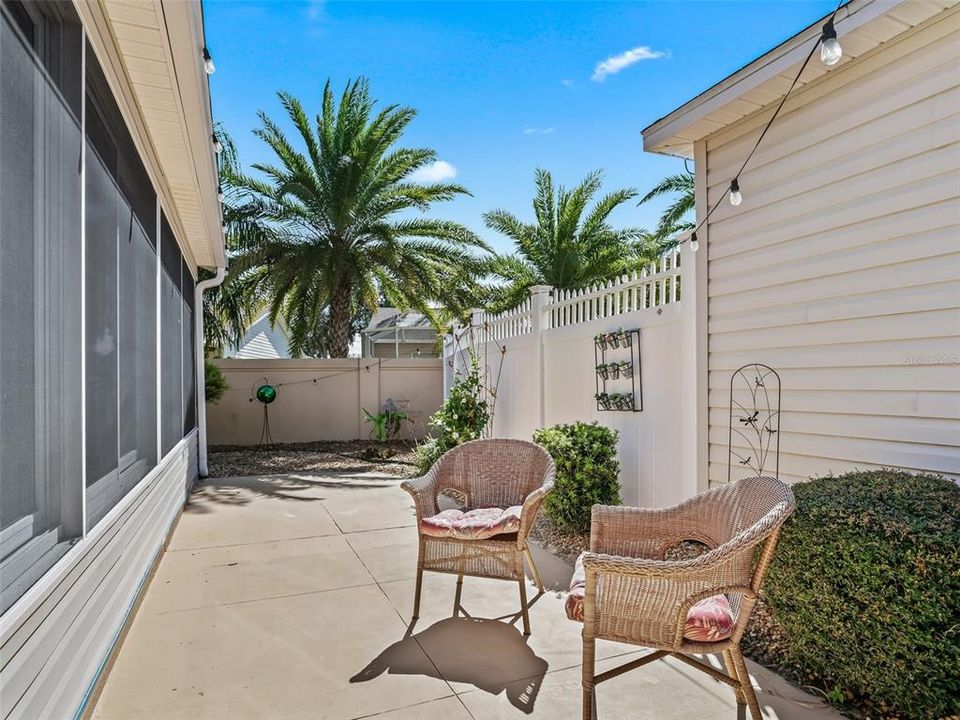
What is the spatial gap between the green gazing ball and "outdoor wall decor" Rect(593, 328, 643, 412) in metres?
7.00

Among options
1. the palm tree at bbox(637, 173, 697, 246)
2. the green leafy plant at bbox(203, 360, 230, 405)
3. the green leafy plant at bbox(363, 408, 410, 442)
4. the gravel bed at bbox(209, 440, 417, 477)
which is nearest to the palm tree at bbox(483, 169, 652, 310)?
the palm tree at bbox(637, 173, 697, 246)

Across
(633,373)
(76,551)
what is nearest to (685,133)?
(633,373)

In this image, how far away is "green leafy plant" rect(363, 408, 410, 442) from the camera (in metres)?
9.91

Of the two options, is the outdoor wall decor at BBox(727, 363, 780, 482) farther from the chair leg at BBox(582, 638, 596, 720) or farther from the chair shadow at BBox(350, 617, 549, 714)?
the chair leg at BBox(582, 638, 596, 720)

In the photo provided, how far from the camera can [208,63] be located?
8.97 feet

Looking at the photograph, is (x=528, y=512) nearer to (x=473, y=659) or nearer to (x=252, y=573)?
(x=473, y=659)

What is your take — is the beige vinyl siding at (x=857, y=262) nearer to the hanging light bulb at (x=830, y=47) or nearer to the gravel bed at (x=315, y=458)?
the hanging light bulb at (x=830, y=47)

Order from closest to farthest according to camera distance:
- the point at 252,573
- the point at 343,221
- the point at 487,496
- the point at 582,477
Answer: the point at 487,496 < the point at 252,573 < the point at 582,477 < the point at 343,221

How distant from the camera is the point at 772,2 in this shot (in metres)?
3.81

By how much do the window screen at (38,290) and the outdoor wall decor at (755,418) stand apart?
10.6ft

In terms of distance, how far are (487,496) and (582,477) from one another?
36.5 inches

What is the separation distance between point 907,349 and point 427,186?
8.11m

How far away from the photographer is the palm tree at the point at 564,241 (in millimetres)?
10453

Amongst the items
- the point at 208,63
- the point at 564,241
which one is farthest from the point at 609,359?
the point at 564,241
